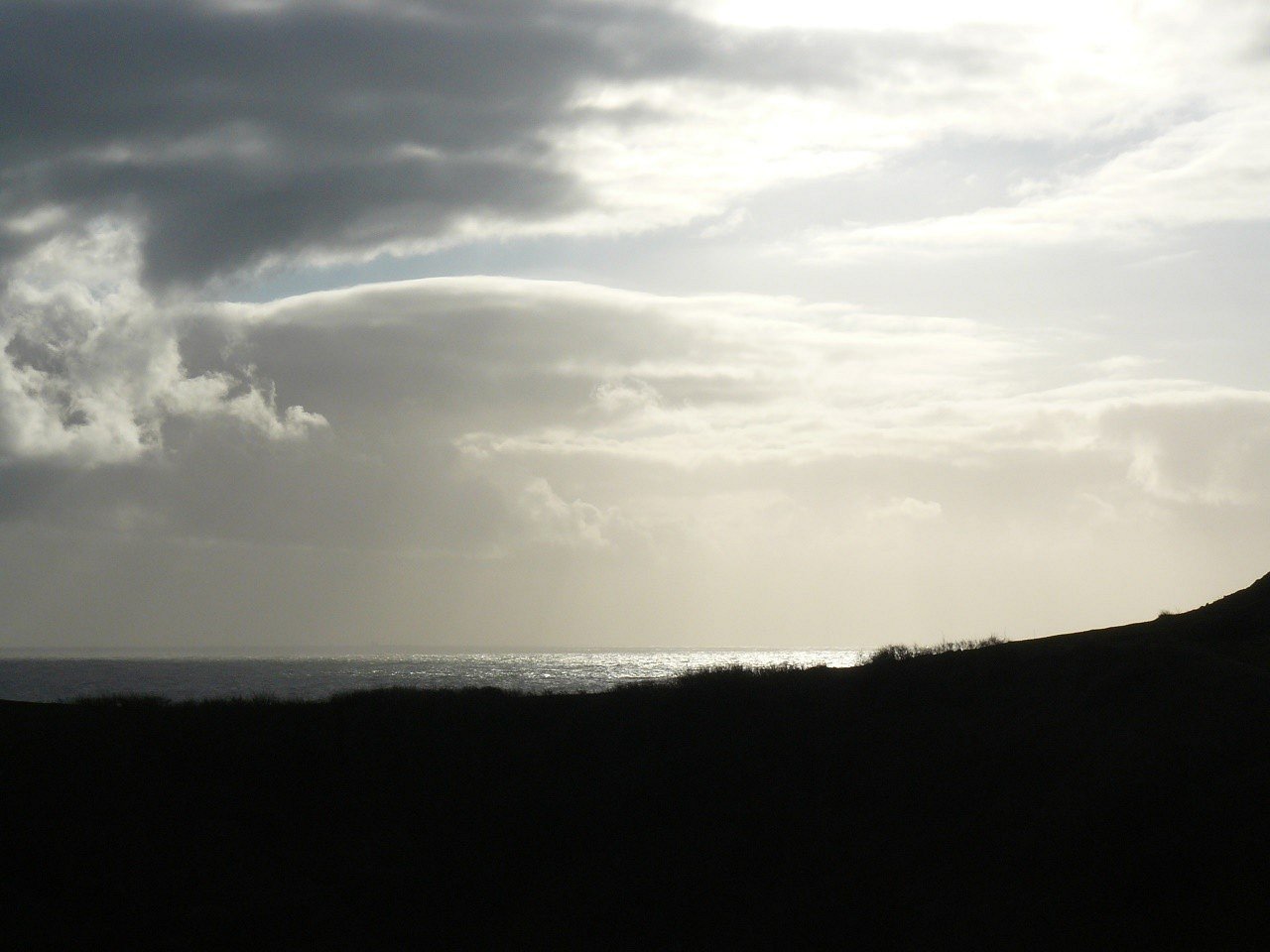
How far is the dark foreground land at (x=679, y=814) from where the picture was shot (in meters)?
17.7

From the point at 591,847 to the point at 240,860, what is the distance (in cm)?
648

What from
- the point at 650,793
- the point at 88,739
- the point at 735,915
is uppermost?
the point at 88,739

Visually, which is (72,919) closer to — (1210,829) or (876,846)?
(876,846)

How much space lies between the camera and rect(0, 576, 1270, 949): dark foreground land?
695 inches

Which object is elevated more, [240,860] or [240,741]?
[240,741]

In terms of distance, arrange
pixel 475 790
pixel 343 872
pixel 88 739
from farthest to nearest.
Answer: pixel 88 739
pixel 475 790
pixel 343 872

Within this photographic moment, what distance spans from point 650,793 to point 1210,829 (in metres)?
10.3

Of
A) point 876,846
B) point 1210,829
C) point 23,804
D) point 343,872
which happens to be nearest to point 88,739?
point 23,804

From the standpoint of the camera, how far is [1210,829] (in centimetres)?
1859

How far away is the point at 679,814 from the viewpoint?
71.2 ft

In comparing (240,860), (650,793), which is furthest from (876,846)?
(240,860)

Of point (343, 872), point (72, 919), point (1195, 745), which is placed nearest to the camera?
point (72, 919)

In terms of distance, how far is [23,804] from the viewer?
2172 centimetres

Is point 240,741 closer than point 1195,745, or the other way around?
point 1195,745
